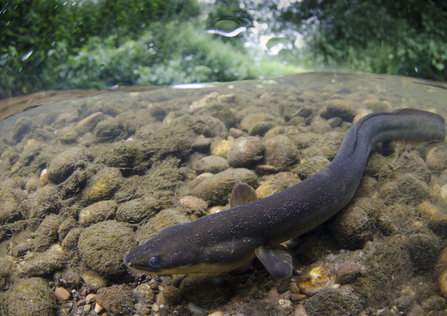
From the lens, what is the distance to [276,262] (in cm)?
182

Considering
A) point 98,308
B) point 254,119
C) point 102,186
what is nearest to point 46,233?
point 102,186

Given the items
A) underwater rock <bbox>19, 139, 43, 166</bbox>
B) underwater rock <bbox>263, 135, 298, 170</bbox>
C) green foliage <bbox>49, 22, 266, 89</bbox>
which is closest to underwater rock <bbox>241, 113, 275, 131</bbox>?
underwater rock <bbox>263, 135, 298, 170</bbox>

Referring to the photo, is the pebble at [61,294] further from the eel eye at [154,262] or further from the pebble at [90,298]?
the eel eye at [154,262]

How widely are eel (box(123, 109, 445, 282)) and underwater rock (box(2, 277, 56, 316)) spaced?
3.06 ft

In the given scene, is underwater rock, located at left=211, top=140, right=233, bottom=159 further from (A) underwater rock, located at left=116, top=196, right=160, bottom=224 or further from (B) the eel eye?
(B) the eel eye

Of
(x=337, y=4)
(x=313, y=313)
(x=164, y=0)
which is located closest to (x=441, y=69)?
(x=337, y=4)

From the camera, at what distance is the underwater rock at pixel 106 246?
2.00 metres

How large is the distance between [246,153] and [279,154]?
21.6 inches

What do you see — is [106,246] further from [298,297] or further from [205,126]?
[205,126]

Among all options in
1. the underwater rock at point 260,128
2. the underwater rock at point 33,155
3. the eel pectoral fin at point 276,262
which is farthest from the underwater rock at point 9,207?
the underwater rock at point 260,128

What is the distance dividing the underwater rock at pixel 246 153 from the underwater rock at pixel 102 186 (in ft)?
5.94

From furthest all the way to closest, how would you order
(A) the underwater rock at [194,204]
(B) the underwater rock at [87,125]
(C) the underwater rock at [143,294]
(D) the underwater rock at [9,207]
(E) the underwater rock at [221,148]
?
(B) the underwater rock at [87,125]
(E) the underwater rock at [221,148]
(D) the underwater rock at [9,207]
(A) the underwater rock at [194,204]
(C) the underwater rock at [143,294]

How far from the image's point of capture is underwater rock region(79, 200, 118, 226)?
2.55 m

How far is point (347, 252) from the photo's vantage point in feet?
6.84
